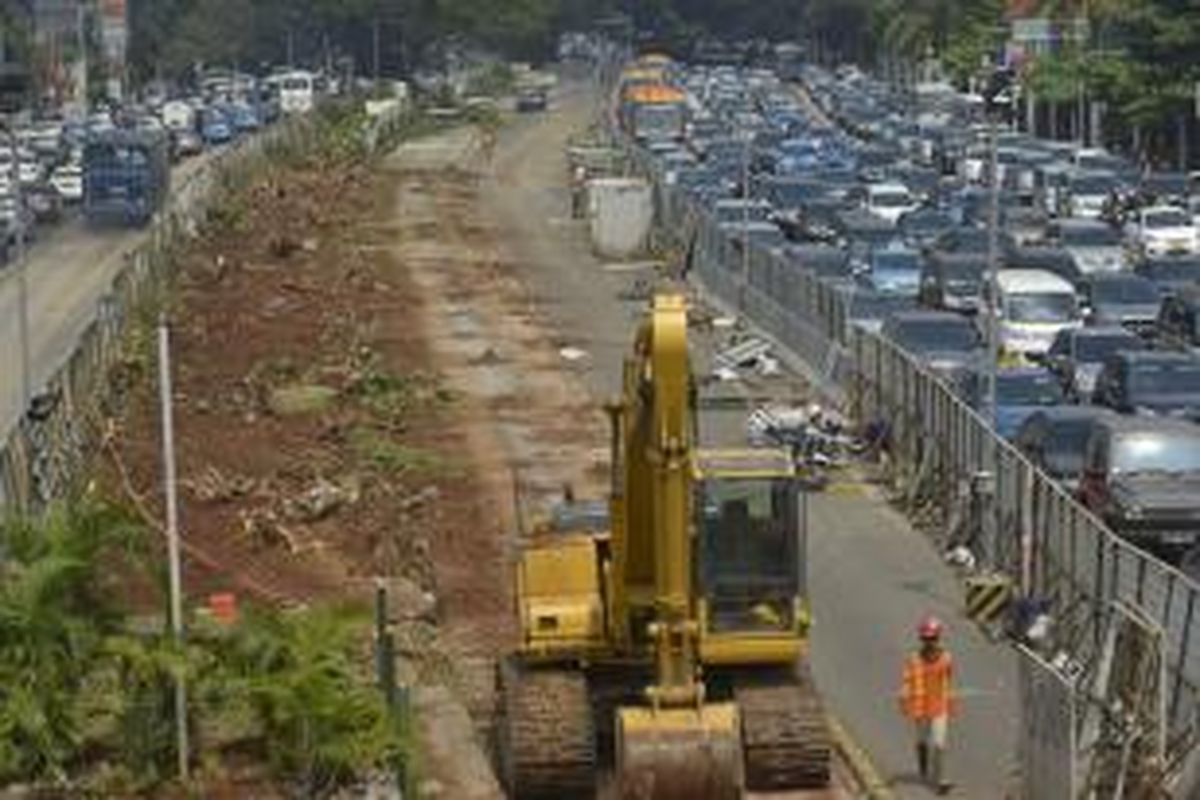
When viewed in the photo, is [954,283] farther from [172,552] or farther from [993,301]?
[172,552]

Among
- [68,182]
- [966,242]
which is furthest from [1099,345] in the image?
[68,182]

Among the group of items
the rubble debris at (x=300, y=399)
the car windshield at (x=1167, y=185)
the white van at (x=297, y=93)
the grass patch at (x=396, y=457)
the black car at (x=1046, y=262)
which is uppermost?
the black car at (x=1046, y=262)

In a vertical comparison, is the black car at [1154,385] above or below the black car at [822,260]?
above

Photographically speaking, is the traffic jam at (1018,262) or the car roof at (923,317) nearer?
the traffic jam at (1018,262)

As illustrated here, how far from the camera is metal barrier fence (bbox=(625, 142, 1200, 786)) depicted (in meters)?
22.5

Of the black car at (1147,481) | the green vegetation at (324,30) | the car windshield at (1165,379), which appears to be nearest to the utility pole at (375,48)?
the green vegetation at (324,30)

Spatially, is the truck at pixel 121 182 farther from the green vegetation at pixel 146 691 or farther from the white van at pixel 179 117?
the green vegetation at pixel 146 691

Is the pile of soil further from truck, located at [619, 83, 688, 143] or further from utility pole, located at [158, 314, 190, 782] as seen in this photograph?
truck, located at [619, 83, 688, 143]

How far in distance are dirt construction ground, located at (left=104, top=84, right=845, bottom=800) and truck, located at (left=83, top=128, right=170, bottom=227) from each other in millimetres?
2981

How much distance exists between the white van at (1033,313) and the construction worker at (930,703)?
25.1m

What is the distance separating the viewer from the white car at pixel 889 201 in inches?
2982

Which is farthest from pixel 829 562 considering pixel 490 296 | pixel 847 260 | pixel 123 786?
pixel 490 296

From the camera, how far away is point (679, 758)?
20.4m

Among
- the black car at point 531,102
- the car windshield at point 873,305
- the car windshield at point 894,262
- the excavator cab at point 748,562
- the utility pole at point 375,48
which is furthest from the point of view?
the utility pole at point 375,48
